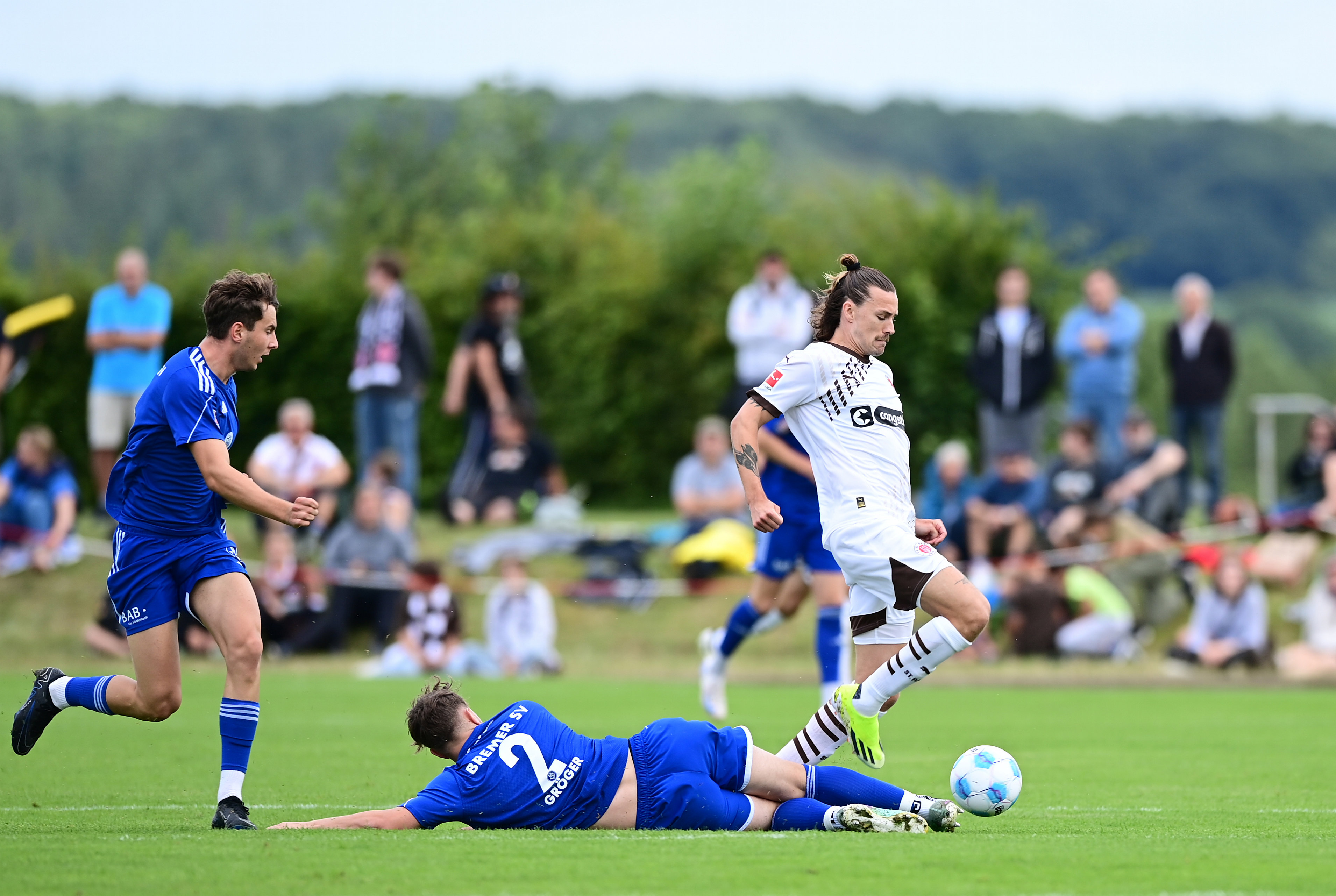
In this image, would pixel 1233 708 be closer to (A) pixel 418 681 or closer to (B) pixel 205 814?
(A) pixel 418 681

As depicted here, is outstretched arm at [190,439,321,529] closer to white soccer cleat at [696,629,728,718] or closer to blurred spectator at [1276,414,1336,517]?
white soccer cleat at [696,629,728,718]

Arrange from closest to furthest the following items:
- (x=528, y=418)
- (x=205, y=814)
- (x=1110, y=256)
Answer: (x=205, y=814), (x=528, y=418), (x=1110, y=256)

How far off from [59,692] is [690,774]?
3.08 meters

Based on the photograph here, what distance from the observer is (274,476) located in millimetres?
19250

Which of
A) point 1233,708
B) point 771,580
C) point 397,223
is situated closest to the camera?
point 771,580

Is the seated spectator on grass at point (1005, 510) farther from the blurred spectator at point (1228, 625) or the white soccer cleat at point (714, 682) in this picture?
the white soccer cleat at point (714, 682)

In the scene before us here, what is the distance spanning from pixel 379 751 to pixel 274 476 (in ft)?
29.2

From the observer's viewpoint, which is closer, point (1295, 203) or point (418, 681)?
point (418, 681)

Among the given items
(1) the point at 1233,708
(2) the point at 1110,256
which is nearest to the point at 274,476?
(1) the point at 1233,708

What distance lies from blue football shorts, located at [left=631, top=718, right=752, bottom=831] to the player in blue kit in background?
4363 mm

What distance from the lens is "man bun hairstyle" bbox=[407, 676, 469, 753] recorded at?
6.93 metres

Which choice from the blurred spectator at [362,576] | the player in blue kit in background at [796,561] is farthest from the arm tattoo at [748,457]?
the blurred spectator at [362,576]

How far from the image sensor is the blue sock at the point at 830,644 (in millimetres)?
11688

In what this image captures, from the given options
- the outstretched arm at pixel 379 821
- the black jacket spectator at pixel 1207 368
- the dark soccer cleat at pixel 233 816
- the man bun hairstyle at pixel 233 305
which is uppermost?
the black jacket spectator at pixel 1207 368
